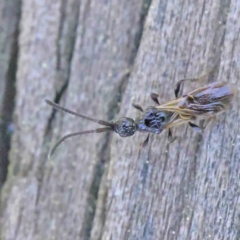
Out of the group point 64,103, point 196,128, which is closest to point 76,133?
point 64,103

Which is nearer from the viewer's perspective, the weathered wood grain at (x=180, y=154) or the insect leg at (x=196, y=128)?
the weathered wood grain at (x=180, y=154)

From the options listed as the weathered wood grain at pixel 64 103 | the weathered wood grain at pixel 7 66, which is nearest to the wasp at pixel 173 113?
the weathered wood grain at pixel 64 103

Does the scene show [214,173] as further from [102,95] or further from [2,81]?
[2,81]

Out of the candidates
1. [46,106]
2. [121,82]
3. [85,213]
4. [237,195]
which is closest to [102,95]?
[121,82]

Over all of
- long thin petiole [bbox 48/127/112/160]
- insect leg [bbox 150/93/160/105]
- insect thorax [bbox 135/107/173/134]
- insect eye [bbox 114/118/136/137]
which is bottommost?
long thin petiole [bbox 48/127/112/160]

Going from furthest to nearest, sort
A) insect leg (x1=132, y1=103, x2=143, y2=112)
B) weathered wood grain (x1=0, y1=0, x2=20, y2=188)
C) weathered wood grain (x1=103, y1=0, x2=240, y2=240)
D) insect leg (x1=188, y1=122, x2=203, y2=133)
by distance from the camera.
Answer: weathered wood grain (x1=0, y1=0, x2=20, y2=188), insect leg (x1=132, y1=103, x2=143, y2=112), insect leg (x1=188, y1=122, x2=203, y2=133), weathered wood grain (x1=103, y1=0, x2=240, y2=240)

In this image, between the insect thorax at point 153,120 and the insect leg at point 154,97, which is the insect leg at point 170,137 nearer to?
the insect thorax at point 153,120

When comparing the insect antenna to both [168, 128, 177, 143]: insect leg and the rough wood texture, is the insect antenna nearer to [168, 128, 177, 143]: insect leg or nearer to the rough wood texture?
the rough wood texture

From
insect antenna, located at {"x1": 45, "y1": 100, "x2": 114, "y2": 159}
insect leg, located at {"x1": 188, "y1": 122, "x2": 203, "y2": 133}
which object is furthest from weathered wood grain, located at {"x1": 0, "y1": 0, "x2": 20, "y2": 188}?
insect leg, located at {"x1": 188, "y1": 122, "x2": 203, "y2": 133}

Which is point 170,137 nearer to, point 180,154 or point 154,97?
point 180,154
